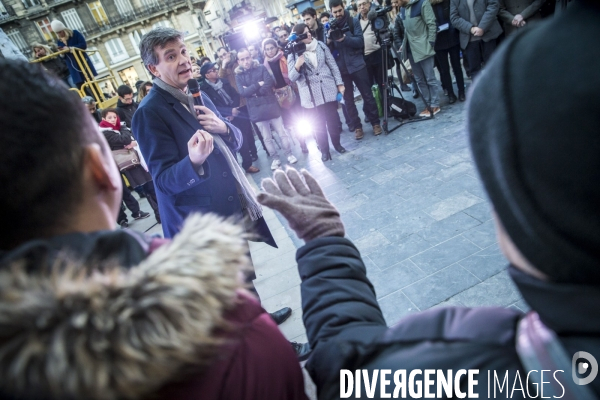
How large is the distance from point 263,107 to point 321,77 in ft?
4.17

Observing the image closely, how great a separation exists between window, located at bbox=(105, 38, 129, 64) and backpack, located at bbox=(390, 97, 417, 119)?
40.5 metres

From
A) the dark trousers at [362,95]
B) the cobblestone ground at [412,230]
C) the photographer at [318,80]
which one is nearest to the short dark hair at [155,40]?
the cobblestone ground at [412,230]

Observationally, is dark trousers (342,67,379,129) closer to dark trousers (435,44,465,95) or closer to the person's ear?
dark trousers (435,44,465,95)

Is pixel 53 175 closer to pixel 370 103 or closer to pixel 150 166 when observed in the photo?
pixel 150 166

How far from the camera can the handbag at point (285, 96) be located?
6.23 metres

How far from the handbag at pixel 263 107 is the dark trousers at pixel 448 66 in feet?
10.7

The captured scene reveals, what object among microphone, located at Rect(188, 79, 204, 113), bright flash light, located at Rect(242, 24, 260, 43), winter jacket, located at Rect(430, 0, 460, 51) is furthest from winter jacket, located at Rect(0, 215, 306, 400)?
bright flash light, located at Rect(242, 24, 260, 43)

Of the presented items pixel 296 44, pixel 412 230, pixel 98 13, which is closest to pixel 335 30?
pixel 296 44

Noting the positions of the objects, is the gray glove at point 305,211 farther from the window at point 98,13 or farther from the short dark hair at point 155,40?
the window at point 98,13

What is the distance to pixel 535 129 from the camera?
0.57 m

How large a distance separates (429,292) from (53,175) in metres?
2.61

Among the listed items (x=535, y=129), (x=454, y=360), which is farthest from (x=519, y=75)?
(x=454, y=360)

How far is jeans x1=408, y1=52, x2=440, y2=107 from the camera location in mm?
5996

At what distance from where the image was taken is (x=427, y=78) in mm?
6098
